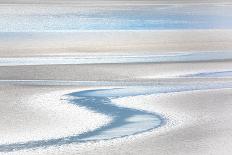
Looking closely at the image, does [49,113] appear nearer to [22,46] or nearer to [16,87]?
[16,87]

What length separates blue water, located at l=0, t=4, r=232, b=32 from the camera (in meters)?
20.4

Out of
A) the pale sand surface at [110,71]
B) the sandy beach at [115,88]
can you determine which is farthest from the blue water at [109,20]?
the pale sand surface at [110,71]

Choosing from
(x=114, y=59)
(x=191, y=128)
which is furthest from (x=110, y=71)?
(x=191, y=128)

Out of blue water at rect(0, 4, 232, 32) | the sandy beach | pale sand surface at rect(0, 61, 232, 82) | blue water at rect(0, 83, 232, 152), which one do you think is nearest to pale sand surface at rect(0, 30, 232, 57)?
the sandy beach

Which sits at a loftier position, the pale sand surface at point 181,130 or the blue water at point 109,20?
the blue water at point 109,20

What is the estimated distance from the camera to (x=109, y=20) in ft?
73.9

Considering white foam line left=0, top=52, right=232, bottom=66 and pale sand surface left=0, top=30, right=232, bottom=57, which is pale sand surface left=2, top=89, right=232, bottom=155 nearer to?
white foam line left=0, top=52, right=232, bottom=66

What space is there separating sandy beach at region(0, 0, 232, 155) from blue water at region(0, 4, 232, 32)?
0.39 ft

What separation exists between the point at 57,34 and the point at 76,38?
1.11m

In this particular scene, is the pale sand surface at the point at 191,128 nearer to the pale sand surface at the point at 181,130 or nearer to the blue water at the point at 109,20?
the pale sand surface at the point at 181,130

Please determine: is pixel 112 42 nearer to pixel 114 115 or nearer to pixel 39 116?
pixel 114 115

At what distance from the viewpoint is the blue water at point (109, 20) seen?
20391mm

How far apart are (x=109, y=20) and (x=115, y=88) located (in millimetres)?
12060

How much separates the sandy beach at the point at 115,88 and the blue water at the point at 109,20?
12 centimetres
